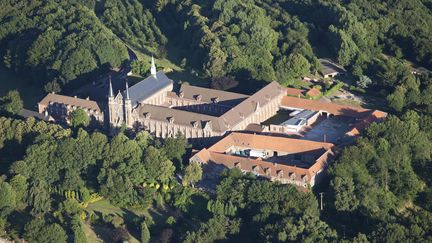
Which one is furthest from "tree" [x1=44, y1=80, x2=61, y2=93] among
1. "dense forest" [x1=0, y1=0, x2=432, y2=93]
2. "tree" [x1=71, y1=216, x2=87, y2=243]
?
"tree" [x1=71, y1=216, x2=87, y2=243]

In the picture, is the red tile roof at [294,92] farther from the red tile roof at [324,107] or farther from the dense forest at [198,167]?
the red tile roof at [324,107]

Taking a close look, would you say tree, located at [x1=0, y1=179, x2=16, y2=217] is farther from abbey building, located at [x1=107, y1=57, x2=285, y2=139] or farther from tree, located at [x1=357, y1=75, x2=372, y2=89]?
tree, located at [x1=357, y1=75, x2=372, y2=89]

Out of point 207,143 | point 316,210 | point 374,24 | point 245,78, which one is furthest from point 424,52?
point 316,210

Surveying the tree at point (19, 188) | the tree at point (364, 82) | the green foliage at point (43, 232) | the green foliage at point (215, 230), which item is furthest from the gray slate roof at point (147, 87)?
the green foliage at point (215, 230)

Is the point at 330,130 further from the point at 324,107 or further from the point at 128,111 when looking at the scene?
the point at 128,111

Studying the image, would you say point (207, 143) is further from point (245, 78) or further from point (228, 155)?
point (245, 78)
